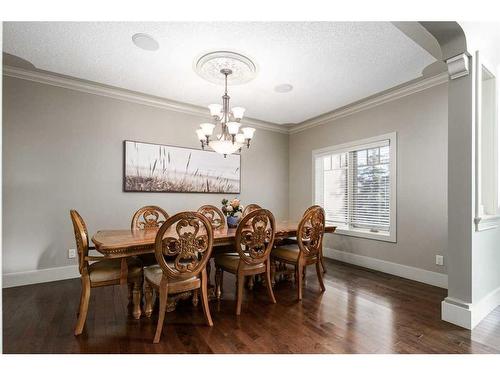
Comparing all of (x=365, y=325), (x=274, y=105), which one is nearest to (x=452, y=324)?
(x=365, y=325)

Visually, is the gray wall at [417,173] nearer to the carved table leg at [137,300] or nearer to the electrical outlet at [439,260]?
the electrical outlet at [439,260]

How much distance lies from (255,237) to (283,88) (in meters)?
2.09

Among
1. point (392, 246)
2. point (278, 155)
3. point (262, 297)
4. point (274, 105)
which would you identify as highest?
point (274, 105)

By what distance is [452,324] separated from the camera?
6.98 ft

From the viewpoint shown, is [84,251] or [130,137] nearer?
[84,251]

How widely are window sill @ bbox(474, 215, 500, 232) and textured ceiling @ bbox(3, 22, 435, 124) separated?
1672 mm

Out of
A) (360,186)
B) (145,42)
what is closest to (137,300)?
(145,42)

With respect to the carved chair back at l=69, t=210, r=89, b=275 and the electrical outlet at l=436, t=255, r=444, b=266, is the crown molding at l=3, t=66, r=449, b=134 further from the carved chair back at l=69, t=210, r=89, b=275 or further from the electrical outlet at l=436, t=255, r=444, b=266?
the carved chair back at l=69, t=210, r=89, b=275

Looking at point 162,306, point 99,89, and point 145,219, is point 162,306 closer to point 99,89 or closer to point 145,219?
point 145,219

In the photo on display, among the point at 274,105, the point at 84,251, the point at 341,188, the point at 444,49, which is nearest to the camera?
the point at 84,251

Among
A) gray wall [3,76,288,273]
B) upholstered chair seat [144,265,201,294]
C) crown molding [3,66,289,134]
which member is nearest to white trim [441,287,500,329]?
upholstered chair seat [144,265,201,294]

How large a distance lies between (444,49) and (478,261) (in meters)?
1.81
